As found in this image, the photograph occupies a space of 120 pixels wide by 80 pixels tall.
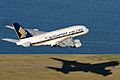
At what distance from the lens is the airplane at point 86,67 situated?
136413mm

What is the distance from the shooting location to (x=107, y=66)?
466ft

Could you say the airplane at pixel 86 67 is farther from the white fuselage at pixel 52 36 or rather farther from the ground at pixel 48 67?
the white fuselage at pixel 52 36

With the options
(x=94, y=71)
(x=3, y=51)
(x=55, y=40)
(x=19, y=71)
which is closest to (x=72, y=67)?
(x=94, y=71)

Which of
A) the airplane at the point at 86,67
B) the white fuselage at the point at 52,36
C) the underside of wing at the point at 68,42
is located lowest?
the airplane at the point at 86,67

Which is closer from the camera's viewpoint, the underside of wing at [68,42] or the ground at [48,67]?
the ground at [48,67]

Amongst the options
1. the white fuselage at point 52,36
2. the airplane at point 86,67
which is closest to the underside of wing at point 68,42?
the white fuselage at point 52,36

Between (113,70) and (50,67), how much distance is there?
1635 centimetres

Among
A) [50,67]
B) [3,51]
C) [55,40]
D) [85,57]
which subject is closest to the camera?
[50,67]

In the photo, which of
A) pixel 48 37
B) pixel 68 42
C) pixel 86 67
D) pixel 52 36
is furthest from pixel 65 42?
pixel 86 67

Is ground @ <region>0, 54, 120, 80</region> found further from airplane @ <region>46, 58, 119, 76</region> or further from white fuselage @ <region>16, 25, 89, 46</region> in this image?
white fuselage @ <region>16, 25, 89, 46</region>

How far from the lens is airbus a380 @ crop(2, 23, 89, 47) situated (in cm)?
15607

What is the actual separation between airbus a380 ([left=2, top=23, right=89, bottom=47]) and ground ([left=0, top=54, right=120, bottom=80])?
8820mm

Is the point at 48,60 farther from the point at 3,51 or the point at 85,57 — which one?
the point at 3,51

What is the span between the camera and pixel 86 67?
140000 millimetres
